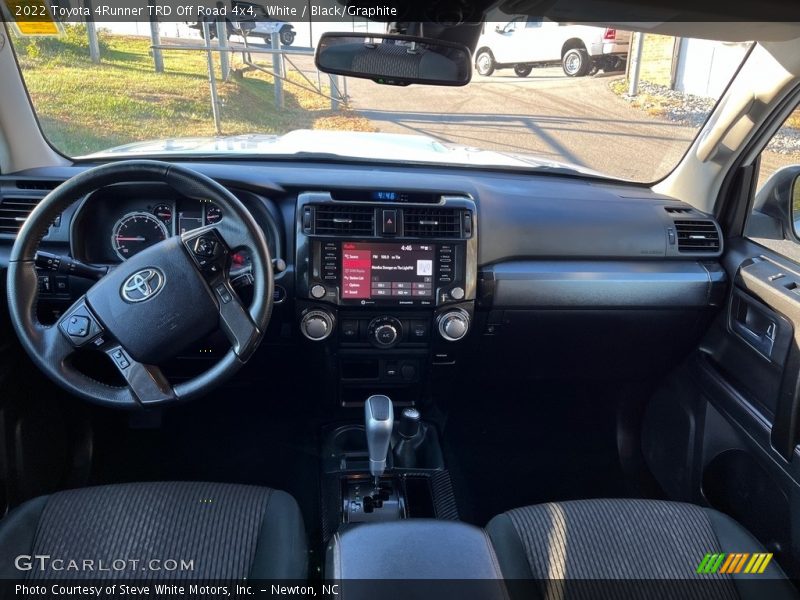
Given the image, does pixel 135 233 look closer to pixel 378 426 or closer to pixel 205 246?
pixel 205 246

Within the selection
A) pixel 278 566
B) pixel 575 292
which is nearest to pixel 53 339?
pixel 278 566

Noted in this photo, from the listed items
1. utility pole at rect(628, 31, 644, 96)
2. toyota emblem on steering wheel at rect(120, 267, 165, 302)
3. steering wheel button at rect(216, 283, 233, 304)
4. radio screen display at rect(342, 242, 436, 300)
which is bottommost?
radio screen display at rect(342, 242, 436, 300)

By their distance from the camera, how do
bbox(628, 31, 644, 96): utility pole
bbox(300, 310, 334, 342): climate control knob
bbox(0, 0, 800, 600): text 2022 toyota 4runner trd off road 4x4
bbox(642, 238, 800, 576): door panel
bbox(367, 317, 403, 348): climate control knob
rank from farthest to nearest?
bbox(628, 31, 644, 96): utility pole < bbox(367, 317, 403, 348): climate control knob < bbox(300, 310, 334, 342): climate control knob < bbox(642, 238, 800, 576): door panel < bbox(0, 0, 800, 600): text 2022 toyota 4runner trd off road 4x4

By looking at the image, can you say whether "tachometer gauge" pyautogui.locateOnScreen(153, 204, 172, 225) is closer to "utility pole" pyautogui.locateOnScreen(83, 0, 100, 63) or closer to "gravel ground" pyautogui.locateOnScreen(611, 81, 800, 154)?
"utility pole" pyautogui.locateOnScreen(83, 0, 100, 63)

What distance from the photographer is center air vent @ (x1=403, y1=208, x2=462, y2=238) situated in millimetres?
2455

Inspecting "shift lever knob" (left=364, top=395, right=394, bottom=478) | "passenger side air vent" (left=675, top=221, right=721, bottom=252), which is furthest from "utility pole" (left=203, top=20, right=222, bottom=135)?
"passenger side air vent" (left=675, top=221, right=721, bottom=252)

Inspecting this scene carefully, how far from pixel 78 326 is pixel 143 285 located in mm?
217

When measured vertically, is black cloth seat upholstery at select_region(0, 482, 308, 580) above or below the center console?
below

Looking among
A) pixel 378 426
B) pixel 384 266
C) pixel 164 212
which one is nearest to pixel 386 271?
pixel 384 266

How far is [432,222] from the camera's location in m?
2.47

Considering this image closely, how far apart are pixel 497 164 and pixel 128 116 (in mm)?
1647

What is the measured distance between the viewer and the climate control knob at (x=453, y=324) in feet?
8.42

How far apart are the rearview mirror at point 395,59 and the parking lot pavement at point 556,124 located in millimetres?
885

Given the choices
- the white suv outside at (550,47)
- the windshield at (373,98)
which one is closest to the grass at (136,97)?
the windshield at (373,98)
